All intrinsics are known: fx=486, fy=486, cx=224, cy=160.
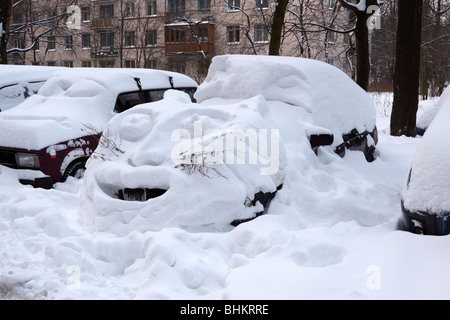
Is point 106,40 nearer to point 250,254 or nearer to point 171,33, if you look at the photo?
point 171,33

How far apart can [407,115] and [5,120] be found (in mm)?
8595

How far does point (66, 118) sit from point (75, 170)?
2.50ft

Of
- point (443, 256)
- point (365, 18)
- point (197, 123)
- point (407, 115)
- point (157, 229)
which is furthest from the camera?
point (365, 18)

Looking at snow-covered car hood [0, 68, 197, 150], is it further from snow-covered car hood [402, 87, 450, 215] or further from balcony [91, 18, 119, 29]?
balcony [91, 18, 119, 29]

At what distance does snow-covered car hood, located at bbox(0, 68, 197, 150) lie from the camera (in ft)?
21.5

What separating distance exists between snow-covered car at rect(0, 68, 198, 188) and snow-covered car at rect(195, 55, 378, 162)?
158cm

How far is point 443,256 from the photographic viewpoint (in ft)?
11.5

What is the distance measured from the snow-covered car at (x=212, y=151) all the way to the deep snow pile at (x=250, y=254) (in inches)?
6.6

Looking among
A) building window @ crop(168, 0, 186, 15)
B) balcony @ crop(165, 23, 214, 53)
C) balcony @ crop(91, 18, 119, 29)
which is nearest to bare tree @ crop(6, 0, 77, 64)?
balcony @ crop(165, 23, 214, 53)

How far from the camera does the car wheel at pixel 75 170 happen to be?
6758mm

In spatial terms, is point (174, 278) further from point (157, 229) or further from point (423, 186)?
point (423, 186)

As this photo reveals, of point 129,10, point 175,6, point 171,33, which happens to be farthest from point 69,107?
point 175,6

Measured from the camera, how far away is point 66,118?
6949mm
